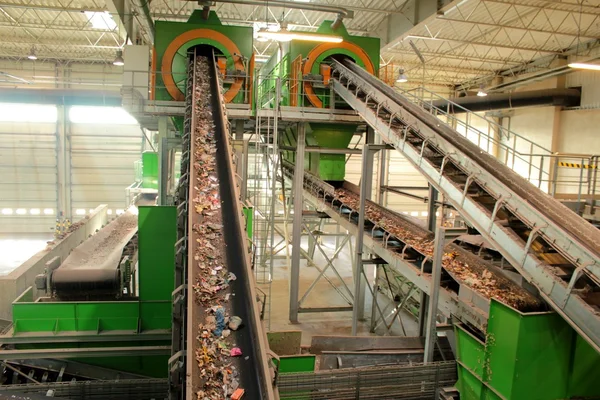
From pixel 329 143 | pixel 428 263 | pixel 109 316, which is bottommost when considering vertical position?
pixel 109 316

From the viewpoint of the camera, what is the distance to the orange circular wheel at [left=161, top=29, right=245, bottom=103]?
8.12 meters

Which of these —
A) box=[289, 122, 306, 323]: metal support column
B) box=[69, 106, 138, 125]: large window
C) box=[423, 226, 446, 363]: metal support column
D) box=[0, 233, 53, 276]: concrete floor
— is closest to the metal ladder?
box=[289, 122, 306, 323]: metal support column

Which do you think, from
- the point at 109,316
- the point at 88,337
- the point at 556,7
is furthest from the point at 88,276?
the point at 556,7

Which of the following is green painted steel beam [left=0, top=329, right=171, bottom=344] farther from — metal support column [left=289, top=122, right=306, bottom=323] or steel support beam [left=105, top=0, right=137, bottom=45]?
steel support beam [left=105, top=0, right=137, bottom=45]

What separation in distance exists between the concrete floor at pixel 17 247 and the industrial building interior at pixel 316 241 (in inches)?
12.0

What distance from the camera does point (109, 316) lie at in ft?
21.7

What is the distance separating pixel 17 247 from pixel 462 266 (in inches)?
719

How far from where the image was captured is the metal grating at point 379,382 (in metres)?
5.03

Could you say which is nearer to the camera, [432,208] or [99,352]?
[99,352]

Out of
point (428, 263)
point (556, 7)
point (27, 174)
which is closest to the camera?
point (428, 263)

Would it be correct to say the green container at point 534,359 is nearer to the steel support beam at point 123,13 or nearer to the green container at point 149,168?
the steel support beam at point 123,13

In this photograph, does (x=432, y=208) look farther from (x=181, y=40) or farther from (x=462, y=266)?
(x=181, y=40)

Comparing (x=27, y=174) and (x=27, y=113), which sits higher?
(x=27, y=113)

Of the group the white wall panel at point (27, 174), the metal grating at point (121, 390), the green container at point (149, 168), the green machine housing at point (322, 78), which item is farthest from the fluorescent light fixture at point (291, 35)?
the white wall panel at point (27, 174)
